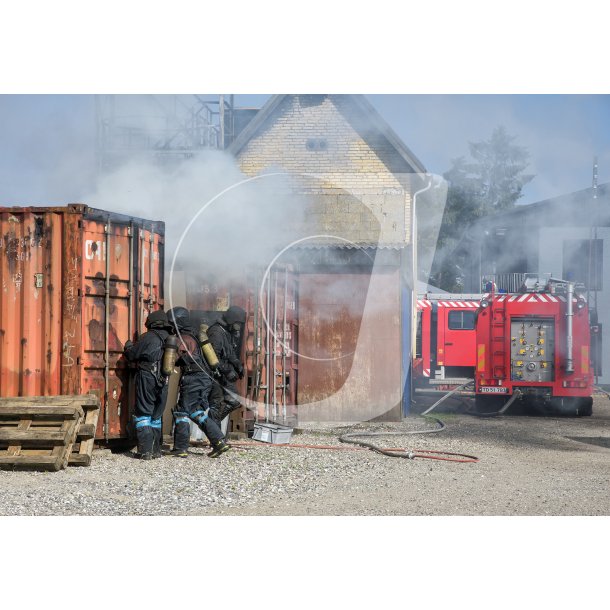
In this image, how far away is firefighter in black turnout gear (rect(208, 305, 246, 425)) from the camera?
→ 10.1 meters

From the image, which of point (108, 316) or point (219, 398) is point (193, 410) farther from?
point (108, 316)

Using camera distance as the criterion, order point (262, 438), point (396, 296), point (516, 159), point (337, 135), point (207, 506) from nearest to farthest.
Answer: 1. point (207, 506)
2. point (262, 438)
3. point (396, 296)
4. point (516, 159)
5. point (337, 135)

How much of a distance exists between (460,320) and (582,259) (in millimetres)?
3433

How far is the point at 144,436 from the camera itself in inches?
365

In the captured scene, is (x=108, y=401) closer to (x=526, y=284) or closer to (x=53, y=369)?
(x=53, y=369)

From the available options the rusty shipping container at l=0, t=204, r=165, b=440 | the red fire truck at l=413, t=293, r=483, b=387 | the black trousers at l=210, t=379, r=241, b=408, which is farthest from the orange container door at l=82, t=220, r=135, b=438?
the red fire truck at l=413, t=293, r=483, b=387

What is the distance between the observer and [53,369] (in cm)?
923

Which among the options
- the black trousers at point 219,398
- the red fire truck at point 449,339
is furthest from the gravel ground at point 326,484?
the red fire truck at point 449,339

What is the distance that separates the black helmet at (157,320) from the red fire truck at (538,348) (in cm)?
867

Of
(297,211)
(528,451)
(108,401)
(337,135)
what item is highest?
(337,135)

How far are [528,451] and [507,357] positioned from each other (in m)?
5.74

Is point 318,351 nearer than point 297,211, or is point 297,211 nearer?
point 318,351

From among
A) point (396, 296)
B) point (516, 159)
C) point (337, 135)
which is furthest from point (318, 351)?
point (337, 135)

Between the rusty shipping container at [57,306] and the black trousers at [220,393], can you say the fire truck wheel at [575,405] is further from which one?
the rusty shipping container at [57,306]
